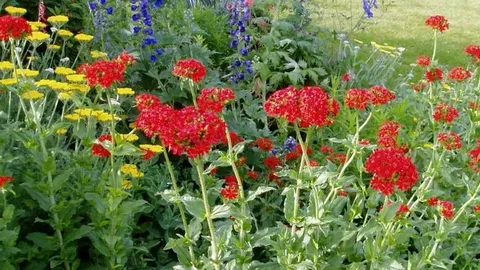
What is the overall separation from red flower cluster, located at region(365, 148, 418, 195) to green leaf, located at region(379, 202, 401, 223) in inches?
6.2

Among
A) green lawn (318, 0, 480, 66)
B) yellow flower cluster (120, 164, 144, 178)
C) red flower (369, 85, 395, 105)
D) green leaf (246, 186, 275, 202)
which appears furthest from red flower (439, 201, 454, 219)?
green lawn (318, 0, 480, 66)

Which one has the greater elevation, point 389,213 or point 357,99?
point 357,99

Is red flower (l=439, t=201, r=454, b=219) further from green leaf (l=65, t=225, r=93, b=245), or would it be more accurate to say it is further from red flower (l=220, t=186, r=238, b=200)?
green leaf (l=65, t=225, r=93, b=245)

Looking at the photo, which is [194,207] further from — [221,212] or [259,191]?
[259,191]

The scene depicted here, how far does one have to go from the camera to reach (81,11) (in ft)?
16.3

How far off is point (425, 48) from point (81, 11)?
5473 millimetres

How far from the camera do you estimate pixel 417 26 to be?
10.8 m

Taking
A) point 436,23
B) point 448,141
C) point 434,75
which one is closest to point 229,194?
point 448,141

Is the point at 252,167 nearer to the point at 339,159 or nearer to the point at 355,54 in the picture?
the point at 339,159

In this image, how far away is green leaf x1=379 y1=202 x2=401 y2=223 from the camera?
2.17m

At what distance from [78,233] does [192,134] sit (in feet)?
3.72

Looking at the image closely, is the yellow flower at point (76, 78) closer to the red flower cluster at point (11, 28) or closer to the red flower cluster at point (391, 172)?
the red flower cluster at point (11, 28)

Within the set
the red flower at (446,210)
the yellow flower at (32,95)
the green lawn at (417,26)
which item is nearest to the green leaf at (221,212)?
the red flower at (446,210)

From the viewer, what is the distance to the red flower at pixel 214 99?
2168 mm
